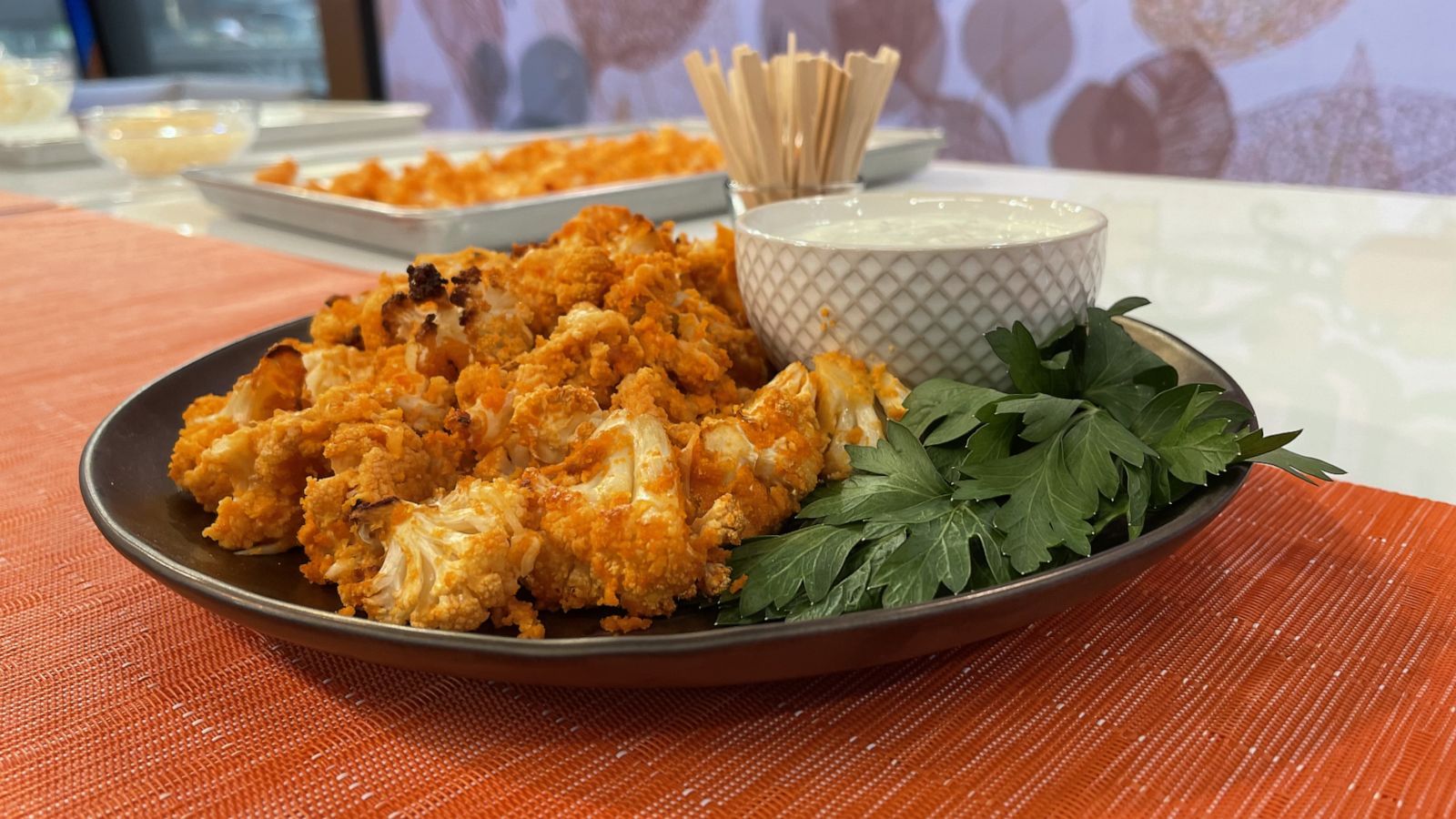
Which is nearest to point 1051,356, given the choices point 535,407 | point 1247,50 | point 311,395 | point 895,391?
point 895,391

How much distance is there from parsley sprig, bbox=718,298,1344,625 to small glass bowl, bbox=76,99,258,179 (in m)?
2.41

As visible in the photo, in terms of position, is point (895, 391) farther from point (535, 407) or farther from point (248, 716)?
point (248, 716)

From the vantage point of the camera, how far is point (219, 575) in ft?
2.22

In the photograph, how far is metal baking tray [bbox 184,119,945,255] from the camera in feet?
5.64

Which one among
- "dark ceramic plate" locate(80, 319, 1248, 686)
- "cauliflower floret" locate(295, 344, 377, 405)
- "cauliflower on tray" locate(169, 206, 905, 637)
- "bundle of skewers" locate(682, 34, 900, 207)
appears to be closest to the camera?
"dark ceramic plate" locate(80, 319, 1248, 686)

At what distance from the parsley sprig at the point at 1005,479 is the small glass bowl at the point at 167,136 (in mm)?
2412

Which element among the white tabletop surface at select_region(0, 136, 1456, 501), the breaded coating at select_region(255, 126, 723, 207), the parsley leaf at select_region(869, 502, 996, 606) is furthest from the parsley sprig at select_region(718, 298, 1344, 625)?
the breaded coating at select_region(255, 126, 723, 207)

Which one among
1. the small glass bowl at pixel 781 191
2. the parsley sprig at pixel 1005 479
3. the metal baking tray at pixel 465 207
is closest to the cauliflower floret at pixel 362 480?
the parsley sprig at pixel 1005 479

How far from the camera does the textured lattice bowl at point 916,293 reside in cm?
86

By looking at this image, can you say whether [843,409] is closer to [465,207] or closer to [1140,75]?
[465,207]

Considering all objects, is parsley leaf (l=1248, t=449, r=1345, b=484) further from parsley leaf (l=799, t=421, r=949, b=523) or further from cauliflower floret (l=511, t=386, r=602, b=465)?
cauliflower floret (l=511, t=386, r=602, b=465)

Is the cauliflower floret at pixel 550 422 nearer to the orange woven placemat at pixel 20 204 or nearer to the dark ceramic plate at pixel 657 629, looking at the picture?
the dark ceramic plate at pixel 657 629

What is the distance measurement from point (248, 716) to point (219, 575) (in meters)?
0.11

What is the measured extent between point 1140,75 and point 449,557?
364 cm
